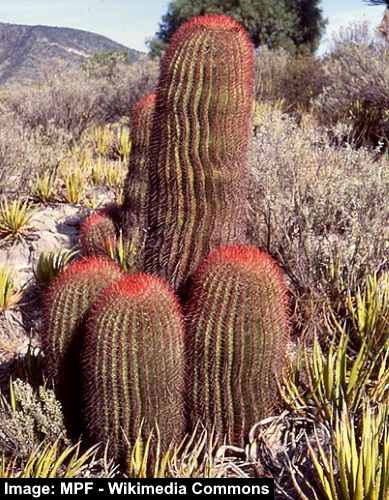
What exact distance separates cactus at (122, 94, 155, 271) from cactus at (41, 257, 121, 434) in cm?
186

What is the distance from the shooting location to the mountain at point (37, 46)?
49125 millimetres

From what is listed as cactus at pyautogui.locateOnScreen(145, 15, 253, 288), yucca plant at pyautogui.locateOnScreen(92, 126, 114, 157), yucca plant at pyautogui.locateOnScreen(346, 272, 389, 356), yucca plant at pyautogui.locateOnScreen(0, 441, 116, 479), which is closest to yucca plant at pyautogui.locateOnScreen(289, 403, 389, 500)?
yucca plant at pyautogui.locateOnScreen(0, 441, 116, 479)

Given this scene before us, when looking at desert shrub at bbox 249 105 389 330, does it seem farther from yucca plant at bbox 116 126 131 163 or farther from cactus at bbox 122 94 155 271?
yucca plant at bbox 116 126 131 163

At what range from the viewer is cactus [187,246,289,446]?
2.68 metres

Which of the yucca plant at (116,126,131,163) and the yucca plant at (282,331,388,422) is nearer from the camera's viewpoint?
the yucca plant at (282,331,388,422)

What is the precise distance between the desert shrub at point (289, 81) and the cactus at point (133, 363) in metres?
9.63

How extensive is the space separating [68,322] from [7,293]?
6.59ft

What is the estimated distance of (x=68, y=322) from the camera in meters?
2.97

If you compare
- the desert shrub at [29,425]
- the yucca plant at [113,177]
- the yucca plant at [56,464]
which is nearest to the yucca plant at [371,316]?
the yucca plant at [56,464]

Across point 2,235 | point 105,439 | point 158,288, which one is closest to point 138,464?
point 105,439

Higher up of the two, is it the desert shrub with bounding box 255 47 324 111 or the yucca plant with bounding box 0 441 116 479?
the desert shrub with bounding box 255 47 324 111

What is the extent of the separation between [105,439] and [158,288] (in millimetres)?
710

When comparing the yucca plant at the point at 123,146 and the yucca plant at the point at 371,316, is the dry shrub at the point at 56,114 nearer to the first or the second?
the yucca plant at the point at 123,146

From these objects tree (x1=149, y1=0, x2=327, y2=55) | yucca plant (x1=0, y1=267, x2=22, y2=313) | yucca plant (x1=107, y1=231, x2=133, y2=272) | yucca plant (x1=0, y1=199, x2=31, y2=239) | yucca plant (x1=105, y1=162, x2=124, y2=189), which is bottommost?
yucca plant (x1=0, y1=267, x2=22, y2=313)
